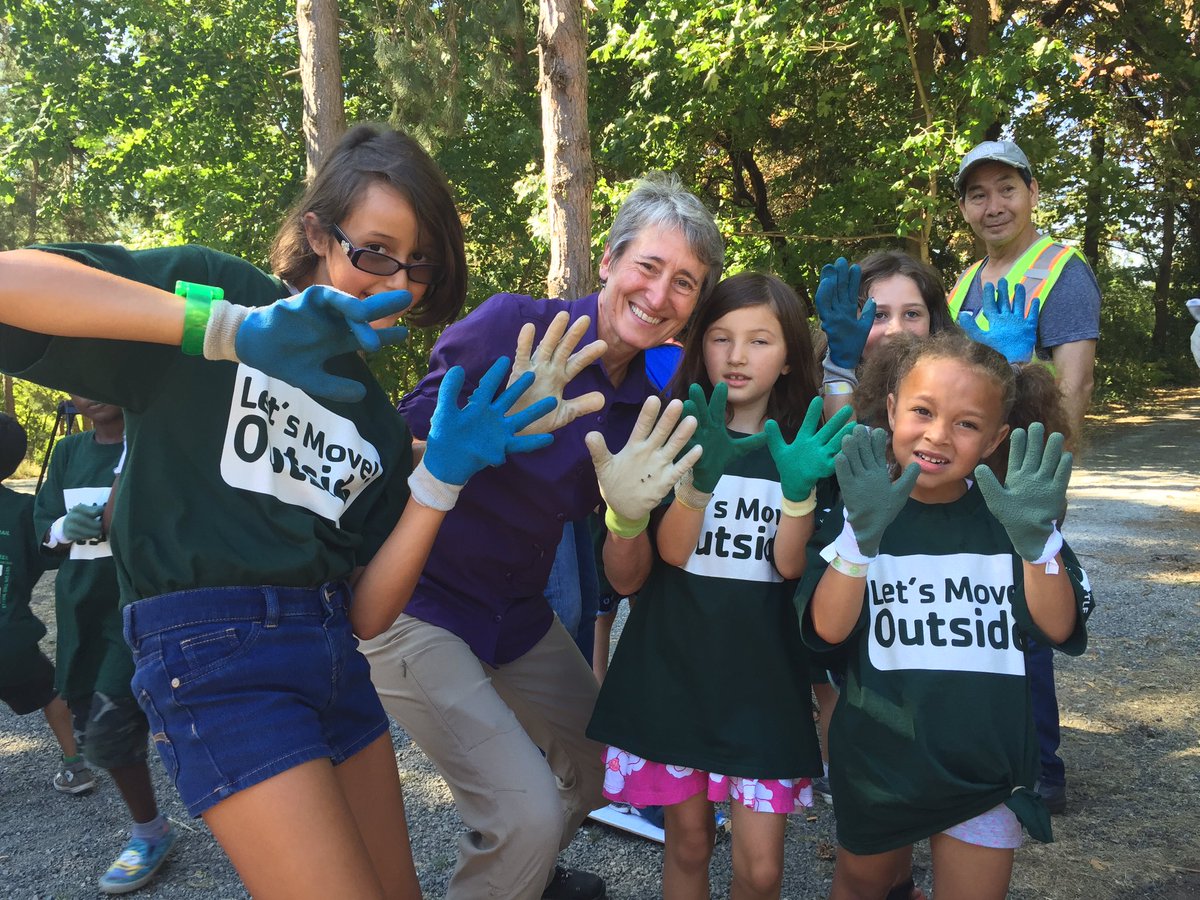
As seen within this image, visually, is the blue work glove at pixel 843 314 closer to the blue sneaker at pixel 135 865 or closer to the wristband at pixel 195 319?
the wristband at pixel 195 319

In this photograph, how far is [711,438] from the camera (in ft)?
6.33

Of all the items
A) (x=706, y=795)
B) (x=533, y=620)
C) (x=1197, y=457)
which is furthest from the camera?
(x=1197, y=457)

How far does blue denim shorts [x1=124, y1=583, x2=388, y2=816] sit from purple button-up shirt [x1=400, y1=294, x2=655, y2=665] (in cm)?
66

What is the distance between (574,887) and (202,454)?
1.81m

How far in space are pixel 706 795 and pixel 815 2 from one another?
9.08 m

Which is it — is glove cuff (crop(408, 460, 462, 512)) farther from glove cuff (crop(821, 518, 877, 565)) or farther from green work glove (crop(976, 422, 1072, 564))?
green work glove (crop(976, 422, 1072, 564))

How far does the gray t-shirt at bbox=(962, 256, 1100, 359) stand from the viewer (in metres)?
2.94

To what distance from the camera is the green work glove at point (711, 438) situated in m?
1.93

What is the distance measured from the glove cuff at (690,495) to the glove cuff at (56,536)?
7.16 ft

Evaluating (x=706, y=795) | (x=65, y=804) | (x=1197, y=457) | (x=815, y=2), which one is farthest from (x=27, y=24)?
(x=1197, y=457)

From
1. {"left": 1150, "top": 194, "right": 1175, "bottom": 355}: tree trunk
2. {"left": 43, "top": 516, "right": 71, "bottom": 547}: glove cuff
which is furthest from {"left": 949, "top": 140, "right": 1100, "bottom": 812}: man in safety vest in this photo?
{"left": 1150, "top": 194, "right": 1175, "bottom": 355}: tree trunk

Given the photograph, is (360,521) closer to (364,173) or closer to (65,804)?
(364,173)

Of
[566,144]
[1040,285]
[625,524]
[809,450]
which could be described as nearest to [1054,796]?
[1040,285]

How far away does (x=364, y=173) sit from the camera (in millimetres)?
1870
